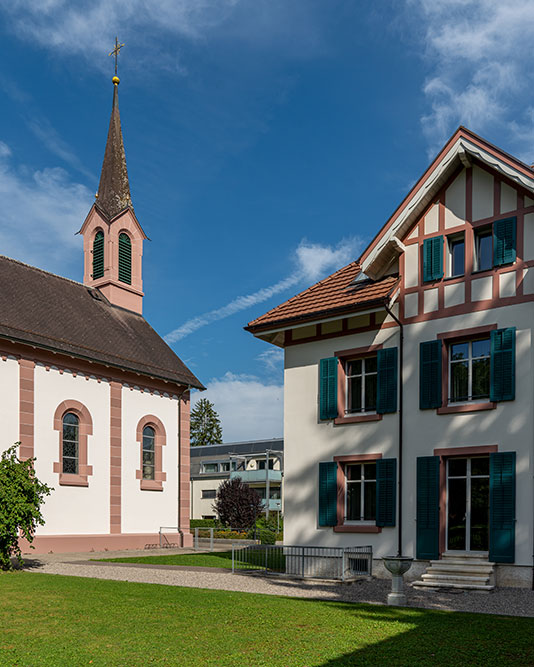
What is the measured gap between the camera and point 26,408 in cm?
2456

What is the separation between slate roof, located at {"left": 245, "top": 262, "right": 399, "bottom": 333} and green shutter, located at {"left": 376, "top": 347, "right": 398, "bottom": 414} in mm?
1274

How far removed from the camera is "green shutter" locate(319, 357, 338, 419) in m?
18.3

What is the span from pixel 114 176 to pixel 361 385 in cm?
2367

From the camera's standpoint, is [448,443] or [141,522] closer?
[448,443]

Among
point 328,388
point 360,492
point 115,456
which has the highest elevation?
point 328,388

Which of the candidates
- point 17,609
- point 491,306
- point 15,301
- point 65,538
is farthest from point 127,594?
point 15,301

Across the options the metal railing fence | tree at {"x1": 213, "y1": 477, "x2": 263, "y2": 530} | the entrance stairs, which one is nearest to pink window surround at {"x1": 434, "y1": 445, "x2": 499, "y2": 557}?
the entrance stairs

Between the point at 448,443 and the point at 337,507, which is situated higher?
the point at 448,443

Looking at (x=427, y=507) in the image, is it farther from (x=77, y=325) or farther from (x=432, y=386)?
(x=77, y=325)

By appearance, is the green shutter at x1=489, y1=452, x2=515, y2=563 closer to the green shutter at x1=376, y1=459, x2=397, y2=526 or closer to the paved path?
the paved path

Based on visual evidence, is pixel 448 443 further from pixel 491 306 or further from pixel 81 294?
pixel 81 294

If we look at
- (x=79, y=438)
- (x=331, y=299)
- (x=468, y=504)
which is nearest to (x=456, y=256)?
(x=331, y=299)

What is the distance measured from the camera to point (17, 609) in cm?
1146

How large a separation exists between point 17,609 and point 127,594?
→ 2355mm
